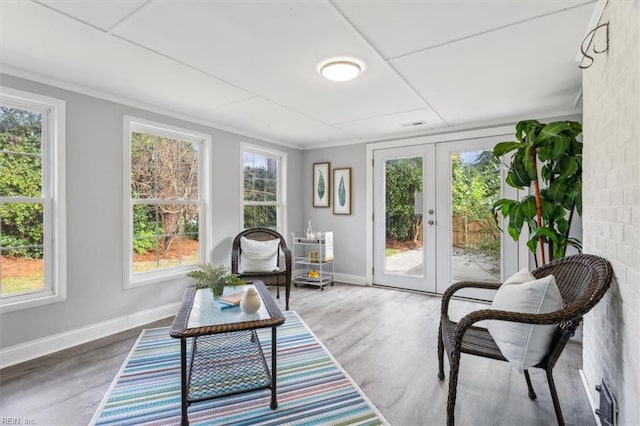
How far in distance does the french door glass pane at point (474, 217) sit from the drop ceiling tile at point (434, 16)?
7.52 ft

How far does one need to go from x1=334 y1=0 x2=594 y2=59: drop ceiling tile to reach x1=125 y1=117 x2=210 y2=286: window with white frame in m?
2.45

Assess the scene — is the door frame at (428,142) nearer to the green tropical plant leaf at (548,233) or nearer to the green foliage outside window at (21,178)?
the green tropical plant leaf at (548,233)

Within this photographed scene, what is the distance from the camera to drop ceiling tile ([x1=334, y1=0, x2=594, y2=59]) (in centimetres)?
162

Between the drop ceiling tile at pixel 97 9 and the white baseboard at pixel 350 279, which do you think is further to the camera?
the white baseboard at pixel 350 279

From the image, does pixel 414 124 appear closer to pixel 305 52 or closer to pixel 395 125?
pixel 395 125

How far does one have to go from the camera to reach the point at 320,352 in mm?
2525

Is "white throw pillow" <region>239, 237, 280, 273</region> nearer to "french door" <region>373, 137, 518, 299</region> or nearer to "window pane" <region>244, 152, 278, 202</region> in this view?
"window pane" <region>244, 152, 278, 202</region>

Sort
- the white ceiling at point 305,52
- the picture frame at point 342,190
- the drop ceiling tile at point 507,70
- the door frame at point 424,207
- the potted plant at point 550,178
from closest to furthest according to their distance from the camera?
the white ceiling at point 305,52
the drop ceiling tile at point 507,70
the potted plant at point 550,178
the door frame at point 424,207
the picture frame at point 342,190

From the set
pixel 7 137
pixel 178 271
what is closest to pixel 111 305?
pixel 178 271

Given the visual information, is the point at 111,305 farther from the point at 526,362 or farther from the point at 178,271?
the point at 526,362

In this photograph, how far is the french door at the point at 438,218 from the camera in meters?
3.83

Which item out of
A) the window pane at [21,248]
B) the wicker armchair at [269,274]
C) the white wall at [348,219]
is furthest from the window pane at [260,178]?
the window pane at [21,248]

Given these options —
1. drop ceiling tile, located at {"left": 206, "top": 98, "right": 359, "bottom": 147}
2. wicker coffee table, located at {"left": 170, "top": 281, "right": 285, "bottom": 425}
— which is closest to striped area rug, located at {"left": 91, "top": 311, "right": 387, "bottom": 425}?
wicker coffee table, located at {"left": 170, "top": 281, "right": 285, "bottom": 425}

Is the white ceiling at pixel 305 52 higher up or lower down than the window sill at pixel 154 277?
higher up
